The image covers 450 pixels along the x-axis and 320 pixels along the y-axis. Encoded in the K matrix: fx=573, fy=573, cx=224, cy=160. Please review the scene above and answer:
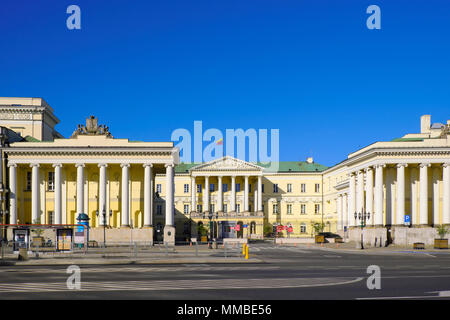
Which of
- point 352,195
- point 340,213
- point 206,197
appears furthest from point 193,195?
point 352,195

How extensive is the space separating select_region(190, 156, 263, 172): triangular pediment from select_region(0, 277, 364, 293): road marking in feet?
310

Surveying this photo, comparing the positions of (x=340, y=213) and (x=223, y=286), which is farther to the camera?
(x=340, y=213)

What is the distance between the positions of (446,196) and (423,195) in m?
3.05

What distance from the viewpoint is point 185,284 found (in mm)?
23609

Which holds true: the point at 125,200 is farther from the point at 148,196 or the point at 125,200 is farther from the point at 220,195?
the point at 220,195

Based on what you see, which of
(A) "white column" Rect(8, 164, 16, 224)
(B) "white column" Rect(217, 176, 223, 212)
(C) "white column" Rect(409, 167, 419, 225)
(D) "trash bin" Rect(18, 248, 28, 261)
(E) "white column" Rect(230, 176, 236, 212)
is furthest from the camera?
(E) "white column" Rect(230, 176, 236, 212)

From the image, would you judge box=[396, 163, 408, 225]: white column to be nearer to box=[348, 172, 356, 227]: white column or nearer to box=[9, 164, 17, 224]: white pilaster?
box=[348, 172, 356, 227]: white column

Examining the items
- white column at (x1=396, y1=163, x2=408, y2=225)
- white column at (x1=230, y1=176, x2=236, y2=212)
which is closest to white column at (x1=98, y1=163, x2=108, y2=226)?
white column at (x1=396, y1=163, x2=408, y2=225)

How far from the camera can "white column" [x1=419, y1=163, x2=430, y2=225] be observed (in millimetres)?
78188

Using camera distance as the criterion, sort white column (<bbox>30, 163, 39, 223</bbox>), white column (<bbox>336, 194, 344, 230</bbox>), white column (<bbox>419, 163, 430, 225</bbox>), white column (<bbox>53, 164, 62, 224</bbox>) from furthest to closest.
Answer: white column (<bbox>336, 194, 344, 230</bbox>), white column (<bbox>419, 163, 430, 225</bbox>), white column (<bbox>30, 163, 39, 223</bbox>), white column (<bbox>53, 164, 62, 224</bbox>)

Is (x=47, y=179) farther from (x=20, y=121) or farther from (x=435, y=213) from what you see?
(x=435, y=213)
